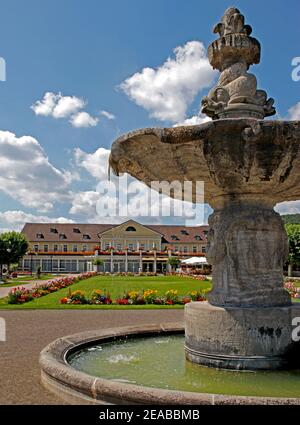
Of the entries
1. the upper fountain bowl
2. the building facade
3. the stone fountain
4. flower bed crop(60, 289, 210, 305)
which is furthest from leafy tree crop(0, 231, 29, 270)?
the upper fountain bowl

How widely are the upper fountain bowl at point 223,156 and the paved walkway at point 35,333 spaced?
3374 millimetres

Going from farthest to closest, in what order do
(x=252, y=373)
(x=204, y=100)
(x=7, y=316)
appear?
(x=7, y=316), (x=204, y=100), (x=252, y=373)

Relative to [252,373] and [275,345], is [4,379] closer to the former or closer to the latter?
[252,373]

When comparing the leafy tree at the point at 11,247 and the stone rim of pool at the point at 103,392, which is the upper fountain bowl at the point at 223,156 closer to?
the stone rim of pool at the point at 103,392

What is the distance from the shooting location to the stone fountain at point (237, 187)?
5922mm

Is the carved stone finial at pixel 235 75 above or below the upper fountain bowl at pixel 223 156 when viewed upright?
above

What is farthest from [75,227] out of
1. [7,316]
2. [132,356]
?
[132,356]

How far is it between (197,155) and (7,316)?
38.4ft

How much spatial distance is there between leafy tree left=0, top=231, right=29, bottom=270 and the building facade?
14976mm

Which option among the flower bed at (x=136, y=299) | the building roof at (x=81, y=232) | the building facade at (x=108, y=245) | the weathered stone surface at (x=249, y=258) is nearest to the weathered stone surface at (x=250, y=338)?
the weathered stone surface at (x=249, y=258)

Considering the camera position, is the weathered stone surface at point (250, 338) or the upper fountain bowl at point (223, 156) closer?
the upper fountain bowl at point (223, 156)

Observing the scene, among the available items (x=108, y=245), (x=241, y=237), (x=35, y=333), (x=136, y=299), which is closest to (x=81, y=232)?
(x=108, y=245)

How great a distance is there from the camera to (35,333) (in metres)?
11.2

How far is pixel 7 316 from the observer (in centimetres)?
1545
